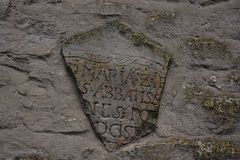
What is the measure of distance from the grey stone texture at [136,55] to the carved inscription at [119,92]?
0.9 inches

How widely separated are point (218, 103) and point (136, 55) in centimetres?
31

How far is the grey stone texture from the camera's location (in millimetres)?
1549

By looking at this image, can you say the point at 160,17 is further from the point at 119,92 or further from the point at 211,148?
the point at 211,148

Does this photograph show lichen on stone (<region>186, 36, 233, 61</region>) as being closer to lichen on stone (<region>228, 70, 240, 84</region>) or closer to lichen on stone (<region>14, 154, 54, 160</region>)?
lichen on stone (<region>228, 70, 240, 84</region>)

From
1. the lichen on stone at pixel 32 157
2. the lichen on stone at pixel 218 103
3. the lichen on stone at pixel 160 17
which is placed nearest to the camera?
the lichen on stone at pixel 32 157

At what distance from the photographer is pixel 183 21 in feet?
5.85

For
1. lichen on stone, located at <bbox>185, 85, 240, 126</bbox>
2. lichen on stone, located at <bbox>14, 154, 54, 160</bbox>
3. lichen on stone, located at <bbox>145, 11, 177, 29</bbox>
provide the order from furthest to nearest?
lichen on stone, located at <bbox>145, 11, 177, 29</bbox>, lichen on stone, located at <bbox>185, 85, 240, 126</bbox>, lichen on stone, located at <bbox>14, 154, 54, 160</bbox>

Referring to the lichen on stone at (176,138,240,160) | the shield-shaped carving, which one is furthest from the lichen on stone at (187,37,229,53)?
the lichen on stone at (176,138,240,160)

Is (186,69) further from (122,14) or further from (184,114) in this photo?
(122,14)

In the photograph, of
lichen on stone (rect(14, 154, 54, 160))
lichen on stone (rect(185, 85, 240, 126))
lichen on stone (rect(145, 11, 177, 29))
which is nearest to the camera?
lichen on stone (rect(14, 154, 54, 160))

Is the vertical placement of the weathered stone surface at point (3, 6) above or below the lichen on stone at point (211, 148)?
above

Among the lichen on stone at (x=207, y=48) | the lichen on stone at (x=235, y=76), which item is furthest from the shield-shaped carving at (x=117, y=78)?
the lichen on stone at (x=235, y=76)

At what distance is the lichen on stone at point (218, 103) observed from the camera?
165 cm

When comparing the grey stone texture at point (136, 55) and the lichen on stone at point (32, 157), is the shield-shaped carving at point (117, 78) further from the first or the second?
the lichen on stone at point (32, 157)
